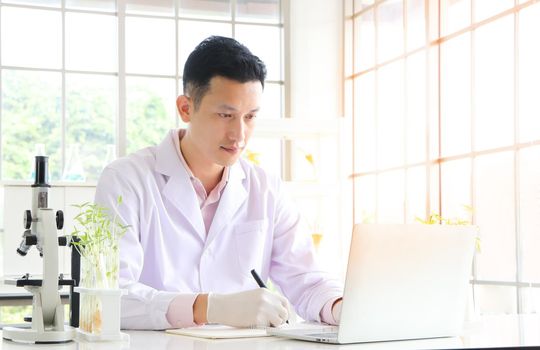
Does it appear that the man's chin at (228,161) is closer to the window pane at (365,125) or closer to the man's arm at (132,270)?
the man's arm at (132,270)

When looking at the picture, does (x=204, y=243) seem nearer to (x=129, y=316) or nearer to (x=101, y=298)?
(x=129, y=316)

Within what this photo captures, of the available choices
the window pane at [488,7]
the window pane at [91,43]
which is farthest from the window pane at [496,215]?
the window pane at [91,43]

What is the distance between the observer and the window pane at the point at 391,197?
491 centimetres

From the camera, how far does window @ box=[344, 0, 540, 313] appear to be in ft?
12.7

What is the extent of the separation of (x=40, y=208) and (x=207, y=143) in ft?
2.05

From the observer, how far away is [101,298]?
1.64 metres

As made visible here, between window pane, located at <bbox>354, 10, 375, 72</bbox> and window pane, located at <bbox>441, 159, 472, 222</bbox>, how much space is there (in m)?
1.17

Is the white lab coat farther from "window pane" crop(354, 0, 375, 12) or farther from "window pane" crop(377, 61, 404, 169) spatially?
"window pane" crop(354, 0, 375, 12)

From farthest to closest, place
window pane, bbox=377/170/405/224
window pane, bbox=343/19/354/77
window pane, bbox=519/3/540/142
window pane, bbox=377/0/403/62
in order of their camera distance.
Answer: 1. window pane, bbox=343/19/354/77
2. window pane, bbox=377/0/403/62
3. window pane, bbox=377/170/405/224
4. window pane, bbox=519/3/540/142

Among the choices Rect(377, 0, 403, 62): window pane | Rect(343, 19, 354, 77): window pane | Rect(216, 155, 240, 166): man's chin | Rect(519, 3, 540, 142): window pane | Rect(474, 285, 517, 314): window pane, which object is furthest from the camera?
Rect(343, 19, 354, 77): window pane

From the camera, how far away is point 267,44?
582 centimetres

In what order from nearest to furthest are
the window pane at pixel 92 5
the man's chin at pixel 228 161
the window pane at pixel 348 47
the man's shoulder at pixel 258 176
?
the man's chin at pixel 228 161, the man's shoulder at pixel 258 176, the window pane at pixel 92 5, the window pane at pixel 348 47

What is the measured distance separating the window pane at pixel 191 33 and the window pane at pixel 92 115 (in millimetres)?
486

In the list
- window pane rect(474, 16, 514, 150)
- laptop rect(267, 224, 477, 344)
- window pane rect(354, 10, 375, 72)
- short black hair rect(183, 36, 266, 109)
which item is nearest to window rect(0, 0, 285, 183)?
window pane rect(354, 10, 375, 72)
